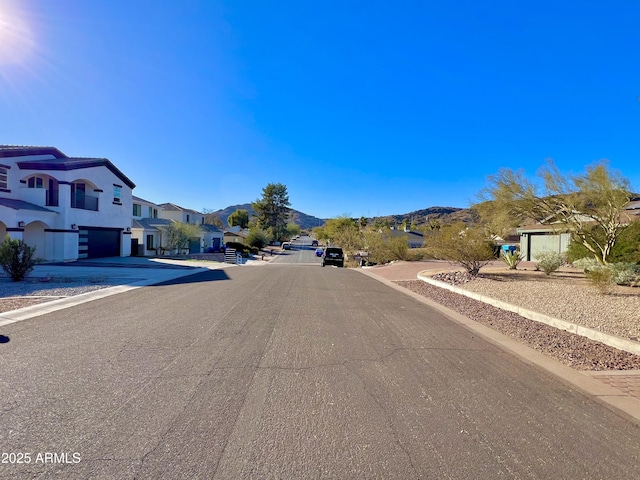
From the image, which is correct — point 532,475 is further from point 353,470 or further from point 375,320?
point 375,320

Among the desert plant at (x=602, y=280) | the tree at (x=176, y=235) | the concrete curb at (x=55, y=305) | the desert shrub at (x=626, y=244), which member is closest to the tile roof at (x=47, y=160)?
the tree at (x=176, y=235)

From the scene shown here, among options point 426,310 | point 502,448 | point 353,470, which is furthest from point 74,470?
point 426,310

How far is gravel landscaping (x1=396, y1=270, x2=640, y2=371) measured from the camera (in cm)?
577

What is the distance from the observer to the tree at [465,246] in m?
15.4

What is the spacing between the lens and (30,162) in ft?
77.2

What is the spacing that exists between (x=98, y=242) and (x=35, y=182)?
583cm

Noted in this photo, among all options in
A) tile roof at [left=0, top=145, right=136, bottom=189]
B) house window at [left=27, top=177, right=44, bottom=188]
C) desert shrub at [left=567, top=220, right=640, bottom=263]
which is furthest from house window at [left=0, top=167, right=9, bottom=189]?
desert shrub at [left=567, top=220, right=640, bottom=263]

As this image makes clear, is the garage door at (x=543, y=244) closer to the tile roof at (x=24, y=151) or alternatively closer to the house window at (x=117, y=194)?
the house window at (x=117, y=194)

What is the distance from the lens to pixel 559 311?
8.44m

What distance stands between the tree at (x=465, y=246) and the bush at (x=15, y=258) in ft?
55.4

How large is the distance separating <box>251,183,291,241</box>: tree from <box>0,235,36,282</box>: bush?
73.3 metres

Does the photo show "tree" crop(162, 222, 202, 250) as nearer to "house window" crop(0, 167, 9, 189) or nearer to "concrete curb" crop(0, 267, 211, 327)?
"house window" crop(0, 167, 9, 189)

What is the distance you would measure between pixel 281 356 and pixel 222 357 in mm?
850

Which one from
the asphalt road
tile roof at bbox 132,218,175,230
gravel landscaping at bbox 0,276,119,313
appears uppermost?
tile roof at bbox 132,218,175,230
